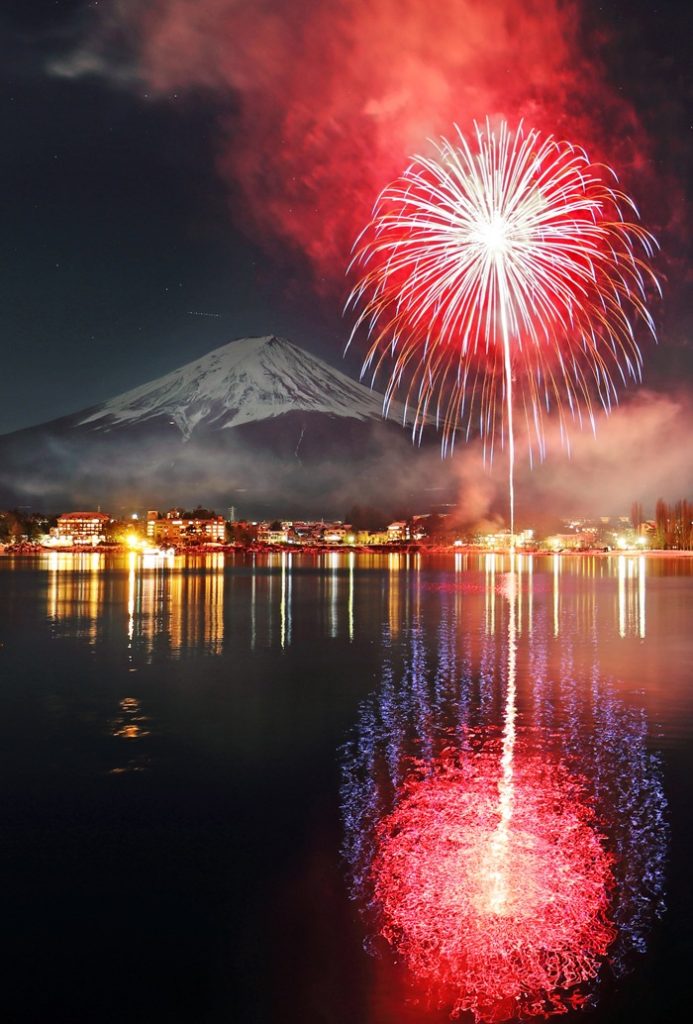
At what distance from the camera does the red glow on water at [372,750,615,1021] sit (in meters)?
5.29

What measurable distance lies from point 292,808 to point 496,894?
117 inches

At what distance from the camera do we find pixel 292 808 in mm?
8859

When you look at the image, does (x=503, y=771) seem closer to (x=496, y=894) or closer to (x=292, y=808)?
(x=292, y=808)

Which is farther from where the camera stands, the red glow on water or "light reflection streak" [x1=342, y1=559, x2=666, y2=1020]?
"light reflection streak" [x1=342, y1=559, x2=666, y2=1020]

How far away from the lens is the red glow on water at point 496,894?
5.29 meters

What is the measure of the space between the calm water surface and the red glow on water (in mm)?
59

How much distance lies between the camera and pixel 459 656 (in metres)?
20.2

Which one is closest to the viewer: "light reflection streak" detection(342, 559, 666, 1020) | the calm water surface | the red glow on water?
the red glow on water

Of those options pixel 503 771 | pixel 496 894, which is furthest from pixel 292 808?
pixel 496 894

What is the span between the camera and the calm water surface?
5.48m

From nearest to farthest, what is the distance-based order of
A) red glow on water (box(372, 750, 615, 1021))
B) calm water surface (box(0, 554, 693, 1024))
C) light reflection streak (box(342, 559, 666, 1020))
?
1. red glow on water (box(372, 750, 615, 1021))
2. calm water surface (box(0, 554, 693, 1024))
3. light reflection streak (box(342, 559, 666, 1020))

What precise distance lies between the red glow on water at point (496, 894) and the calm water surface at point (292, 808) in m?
0.06

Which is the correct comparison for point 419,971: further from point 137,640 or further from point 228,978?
point 137,640

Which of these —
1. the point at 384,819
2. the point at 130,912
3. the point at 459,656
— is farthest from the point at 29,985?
the point at 459,656
